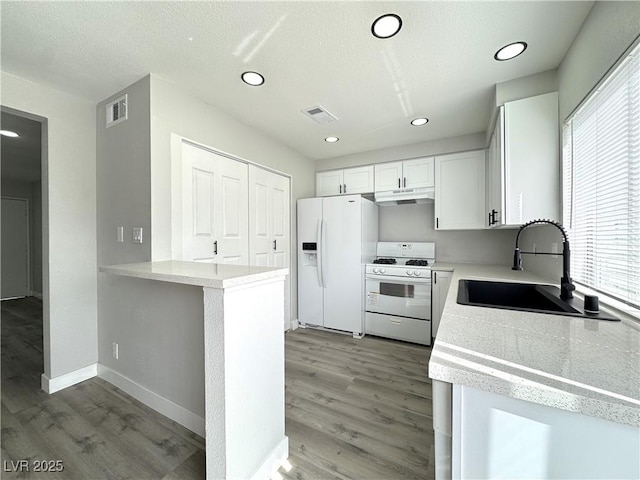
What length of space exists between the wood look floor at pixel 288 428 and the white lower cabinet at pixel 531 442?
98cm

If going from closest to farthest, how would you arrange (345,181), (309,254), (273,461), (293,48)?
(273,461), (293,48), (309,254), (345,181)

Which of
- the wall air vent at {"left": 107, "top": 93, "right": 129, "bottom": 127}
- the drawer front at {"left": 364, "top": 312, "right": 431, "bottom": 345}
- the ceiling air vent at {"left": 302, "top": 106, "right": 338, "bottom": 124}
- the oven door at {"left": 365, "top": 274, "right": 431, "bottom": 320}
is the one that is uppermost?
the ceiling air vent at {"left": 302, "top": 106, "right": 338, "bottom": 124}

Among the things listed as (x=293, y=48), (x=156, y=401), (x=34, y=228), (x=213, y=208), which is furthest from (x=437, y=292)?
(x=34, y=228)

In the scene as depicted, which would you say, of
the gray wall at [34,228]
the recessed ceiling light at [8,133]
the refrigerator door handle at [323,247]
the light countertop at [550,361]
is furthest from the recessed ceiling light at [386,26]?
the gray wall at [34,228]

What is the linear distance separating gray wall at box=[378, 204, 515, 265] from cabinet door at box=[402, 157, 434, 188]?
42cm

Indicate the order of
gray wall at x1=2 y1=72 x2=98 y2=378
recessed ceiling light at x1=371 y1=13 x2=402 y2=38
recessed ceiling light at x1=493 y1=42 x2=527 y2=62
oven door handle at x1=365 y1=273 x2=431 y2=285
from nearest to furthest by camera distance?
1. recessed ceiling light at x1=371 y1=13 x2=402 y2=38
2. recessed ceiling light at x1=493 y1=42 x2=527 y2=62
3. gray wall at x1=2 y1=72 x2=98 y2=378
4. oven door handle at x1=365 y1=273 x2=431 y2=285

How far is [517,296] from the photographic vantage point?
185cm

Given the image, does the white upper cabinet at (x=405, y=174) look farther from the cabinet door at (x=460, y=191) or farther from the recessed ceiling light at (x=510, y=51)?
the recessed ceiling light at (x=510, y=51)

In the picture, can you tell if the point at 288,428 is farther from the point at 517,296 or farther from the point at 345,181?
the point at 345,181

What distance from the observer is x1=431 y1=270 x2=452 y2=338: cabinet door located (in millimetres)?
2836

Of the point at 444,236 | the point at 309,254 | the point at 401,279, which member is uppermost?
the point at 444,236

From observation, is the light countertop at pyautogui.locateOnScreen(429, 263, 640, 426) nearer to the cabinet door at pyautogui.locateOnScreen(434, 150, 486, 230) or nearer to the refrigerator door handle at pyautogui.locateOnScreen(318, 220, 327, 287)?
the cabinet door at pyautogui.locateOnScreen(434, 150, 486, 230)

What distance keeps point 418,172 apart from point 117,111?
125 inches

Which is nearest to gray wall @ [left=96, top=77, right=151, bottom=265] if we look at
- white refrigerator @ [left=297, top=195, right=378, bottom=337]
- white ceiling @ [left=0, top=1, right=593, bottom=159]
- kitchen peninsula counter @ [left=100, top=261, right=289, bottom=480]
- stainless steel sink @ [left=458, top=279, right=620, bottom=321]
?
white ceiling @ [left=0, top=1, right=593, bottom=159]
